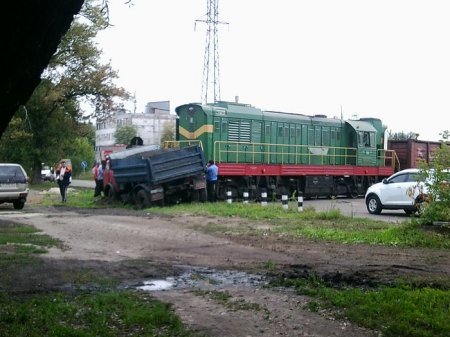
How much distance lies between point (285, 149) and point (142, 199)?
386 inches

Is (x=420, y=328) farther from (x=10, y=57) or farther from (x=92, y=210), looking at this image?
(x=92, y=210)

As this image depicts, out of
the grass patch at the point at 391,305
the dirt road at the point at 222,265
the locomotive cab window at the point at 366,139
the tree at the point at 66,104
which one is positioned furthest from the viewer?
the tree at the point at 66,104

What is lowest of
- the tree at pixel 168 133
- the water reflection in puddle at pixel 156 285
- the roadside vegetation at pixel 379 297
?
the water reflection in puddle at pixel 156 285

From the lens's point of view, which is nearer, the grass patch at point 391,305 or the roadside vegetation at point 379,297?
the grass patch at point 391,305

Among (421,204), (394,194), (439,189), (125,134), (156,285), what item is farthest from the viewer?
(125,134)

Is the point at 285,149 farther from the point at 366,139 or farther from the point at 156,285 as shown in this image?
the point at 156,285

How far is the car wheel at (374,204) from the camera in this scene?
2047cm

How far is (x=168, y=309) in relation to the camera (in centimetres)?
657

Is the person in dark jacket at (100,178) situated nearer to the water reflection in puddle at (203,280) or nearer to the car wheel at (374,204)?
the car wheel at (374,204)

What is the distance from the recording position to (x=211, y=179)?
23.6m

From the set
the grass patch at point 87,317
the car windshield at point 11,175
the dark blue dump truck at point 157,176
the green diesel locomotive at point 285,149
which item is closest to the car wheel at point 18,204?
the car windshield at point 11,175

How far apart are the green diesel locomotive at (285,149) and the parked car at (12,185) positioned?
25.2ft

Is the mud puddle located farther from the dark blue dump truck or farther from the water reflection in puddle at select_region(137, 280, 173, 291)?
the dark blue dump truck

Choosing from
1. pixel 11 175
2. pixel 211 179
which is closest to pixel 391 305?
pixel 211 179
